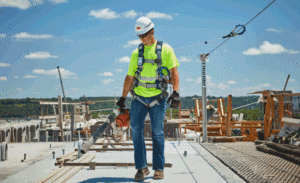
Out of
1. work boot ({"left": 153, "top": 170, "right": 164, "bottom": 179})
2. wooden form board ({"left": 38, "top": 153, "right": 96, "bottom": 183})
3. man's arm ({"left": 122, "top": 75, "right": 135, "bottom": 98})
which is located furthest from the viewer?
man's arm ({"left": 122, "top": 75, "right": 135, "bottom": 98})

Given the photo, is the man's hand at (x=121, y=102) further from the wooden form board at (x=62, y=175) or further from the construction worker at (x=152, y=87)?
the wooden form board at (x=62, y=175)

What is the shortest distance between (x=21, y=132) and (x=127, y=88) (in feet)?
111

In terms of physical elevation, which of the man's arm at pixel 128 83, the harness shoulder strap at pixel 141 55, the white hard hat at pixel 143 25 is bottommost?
the man's arm at pixel 128 83

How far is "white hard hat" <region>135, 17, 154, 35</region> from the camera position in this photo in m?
3.30

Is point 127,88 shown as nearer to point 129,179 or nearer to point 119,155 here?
point 129,179

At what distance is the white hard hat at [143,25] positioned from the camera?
330cm

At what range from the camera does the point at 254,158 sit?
4914 mm

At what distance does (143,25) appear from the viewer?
3.29m

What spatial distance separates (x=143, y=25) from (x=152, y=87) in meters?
0.76

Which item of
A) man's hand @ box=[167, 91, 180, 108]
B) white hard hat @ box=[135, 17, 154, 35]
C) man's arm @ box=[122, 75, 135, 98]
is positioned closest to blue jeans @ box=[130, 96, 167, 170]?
man's hand @ box=[167, 91, 180, 108]

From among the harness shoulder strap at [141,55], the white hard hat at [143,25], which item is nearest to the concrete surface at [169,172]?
the harness shoulder strap at [141,55]

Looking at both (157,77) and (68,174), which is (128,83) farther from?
(68,174)

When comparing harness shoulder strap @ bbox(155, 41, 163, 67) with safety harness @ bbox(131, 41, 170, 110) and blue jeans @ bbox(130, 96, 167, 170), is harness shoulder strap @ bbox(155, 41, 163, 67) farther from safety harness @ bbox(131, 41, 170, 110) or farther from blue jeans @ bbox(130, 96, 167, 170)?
blue jeans @ bbox(130, 96, 167, 170)

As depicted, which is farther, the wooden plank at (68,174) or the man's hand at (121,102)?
the man's hand at (121,102)
